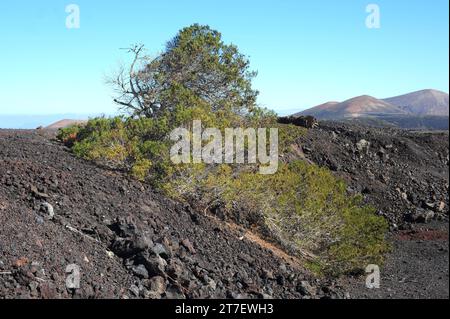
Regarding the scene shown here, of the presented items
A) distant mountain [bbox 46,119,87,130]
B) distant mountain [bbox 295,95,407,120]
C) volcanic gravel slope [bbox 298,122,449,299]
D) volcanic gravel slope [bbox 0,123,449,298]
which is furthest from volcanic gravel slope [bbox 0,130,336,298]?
distant mountain [bbox 295,95,407,120]

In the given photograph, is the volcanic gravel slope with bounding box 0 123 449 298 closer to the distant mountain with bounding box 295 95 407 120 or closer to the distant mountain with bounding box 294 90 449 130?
the distant mountain with bounding box 294 90 449 130

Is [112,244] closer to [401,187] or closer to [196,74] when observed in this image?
[196,74]

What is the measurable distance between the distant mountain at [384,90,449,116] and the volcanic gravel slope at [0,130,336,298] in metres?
71.4

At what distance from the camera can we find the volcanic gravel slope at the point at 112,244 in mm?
5168

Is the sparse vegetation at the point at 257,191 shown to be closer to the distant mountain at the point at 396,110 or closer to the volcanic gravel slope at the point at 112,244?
the volcanic gravel slope at the point at 112,244

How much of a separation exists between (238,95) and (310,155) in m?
4.65

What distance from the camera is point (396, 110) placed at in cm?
7200

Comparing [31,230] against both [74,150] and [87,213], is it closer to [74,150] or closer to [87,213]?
[87,213]

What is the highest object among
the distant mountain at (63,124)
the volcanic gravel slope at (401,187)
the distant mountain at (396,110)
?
the distant mountain at (396,110)

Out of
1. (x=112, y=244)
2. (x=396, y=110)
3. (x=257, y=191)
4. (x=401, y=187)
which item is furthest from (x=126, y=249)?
(x=396, y=110)

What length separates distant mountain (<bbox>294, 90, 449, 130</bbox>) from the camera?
156 ft

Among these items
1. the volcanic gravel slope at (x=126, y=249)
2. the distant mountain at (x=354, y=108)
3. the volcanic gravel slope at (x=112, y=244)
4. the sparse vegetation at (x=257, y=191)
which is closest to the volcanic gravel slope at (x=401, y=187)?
the volcanic gravel slope at (x=126, y=249)

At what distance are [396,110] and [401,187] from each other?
2285 inches

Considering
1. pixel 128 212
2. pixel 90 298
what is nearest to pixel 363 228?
pixel 128 212
